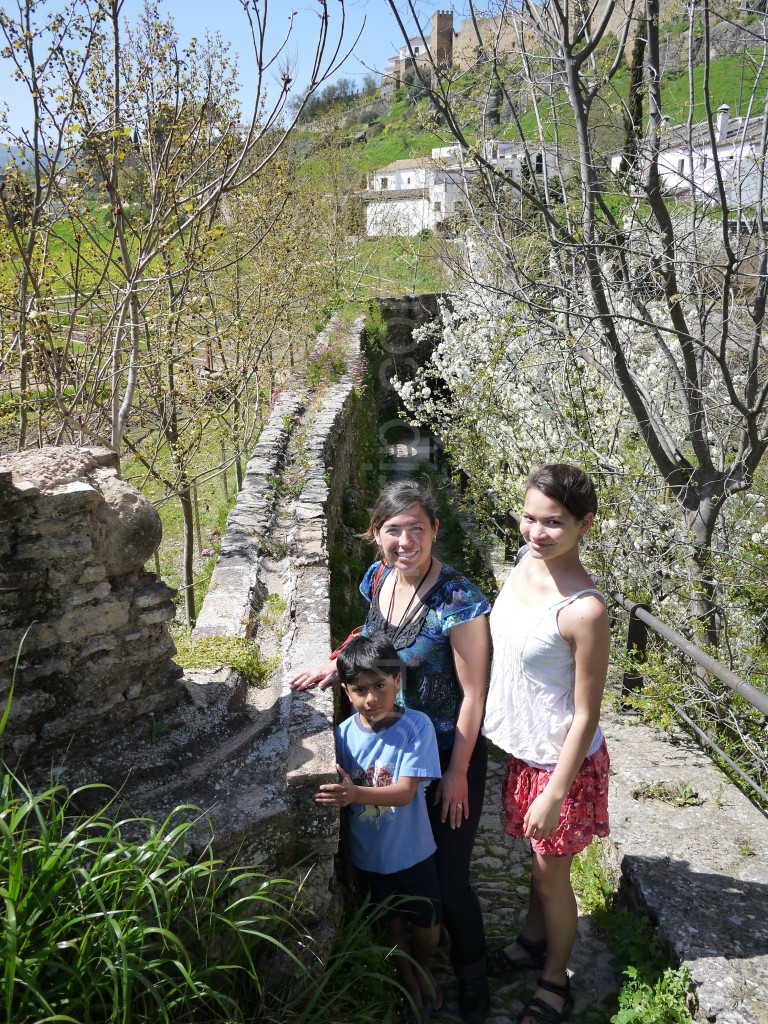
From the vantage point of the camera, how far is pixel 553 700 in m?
2.57

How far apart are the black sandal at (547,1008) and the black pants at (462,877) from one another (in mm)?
189

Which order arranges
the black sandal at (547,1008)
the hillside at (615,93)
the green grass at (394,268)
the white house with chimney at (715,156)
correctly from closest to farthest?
the black sandal at (547,1008)
the white house with chimney at (715,156)
the hillside at (615,93)
the green grass at (394,268)

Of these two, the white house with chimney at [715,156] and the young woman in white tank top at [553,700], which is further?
the white house with chimney at [715,156]

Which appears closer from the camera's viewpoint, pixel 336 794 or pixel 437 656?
pixel 336 794

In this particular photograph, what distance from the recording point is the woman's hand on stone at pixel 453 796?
2707mm

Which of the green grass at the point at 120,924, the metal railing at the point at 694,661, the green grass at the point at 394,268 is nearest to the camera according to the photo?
the green grass at the point at 120,924

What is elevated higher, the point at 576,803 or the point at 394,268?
the point at 394,268

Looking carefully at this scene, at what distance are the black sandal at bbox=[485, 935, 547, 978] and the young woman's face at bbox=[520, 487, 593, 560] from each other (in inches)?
58.9

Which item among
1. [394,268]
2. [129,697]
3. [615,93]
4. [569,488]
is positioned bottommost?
[129,697]

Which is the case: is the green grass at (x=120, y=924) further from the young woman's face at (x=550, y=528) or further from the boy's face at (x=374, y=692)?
the young woman's face at (x=550, y=528)

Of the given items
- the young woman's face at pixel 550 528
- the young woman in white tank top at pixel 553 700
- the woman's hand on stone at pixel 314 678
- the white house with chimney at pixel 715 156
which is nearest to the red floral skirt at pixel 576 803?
the young woman in white tank top at pixel 553 700

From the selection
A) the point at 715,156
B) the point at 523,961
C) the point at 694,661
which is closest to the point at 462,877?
the point at 523,961

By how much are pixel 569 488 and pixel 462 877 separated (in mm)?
1408

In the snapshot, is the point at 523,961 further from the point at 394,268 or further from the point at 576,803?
the point at 394,268
